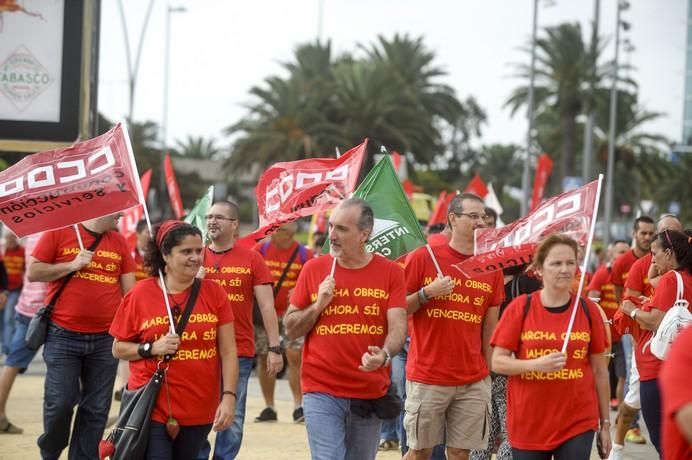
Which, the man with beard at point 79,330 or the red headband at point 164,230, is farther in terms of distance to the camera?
the man with beard at point 79,330

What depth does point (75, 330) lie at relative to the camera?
7.87 meters

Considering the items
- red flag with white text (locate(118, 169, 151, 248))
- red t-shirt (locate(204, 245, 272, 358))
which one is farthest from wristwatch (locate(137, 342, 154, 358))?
red flag with white text (locate(118, 169, 151, 248))

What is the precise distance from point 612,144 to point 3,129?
34403mm

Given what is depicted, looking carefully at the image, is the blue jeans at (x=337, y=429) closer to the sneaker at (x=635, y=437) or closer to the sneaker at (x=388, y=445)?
the sneaker at (x=388, y=445)

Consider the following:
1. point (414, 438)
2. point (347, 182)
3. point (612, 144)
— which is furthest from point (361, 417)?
point (612, 144)

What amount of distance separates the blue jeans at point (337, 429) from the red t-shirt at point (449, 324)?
857 mm

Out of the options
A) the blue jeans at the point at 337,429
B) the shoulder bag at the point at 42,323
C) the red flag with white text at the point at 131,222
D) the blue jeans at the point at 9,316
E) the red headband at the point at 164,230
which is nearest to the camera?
the red headband at the point at 164,230

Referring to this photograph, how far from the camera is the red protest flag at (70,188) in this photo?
687 centimetres

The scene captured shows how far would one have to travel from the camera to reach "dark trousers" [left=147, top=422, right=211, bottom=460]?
5.76 meters

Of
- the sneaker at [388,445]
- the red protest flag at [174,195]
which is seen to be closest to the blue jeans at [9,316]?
the red protest flag at [174,195]

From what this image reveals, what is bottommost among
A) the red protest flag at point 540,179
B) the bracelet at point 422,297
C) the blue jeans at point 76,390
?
the blue jeans at point 76,390

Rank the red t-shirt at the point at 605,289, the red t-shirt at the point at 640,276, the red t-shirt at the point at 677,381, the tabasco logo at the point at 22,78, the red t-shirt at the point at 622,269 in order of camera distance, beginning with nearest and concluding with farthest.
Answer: the red t-shirt at the point at 677,381 < the red t-shirt at the point at 640,276 < the tabasco logo at the point at 22,78 < the red t-shirt at the point at 622,269 < the red t-shirt at the point at 605,289

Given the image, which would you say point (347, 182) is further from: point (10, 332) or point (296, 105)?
point (296, 105)

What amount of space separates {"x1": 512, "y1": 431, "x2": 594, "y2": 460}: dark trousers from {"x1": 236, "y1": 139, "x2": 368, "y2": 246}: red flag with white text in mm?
2463
